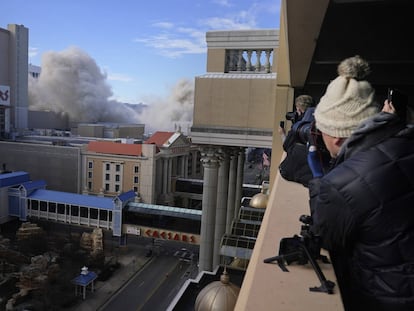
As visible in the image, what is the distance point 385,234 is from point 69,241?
18091 mm

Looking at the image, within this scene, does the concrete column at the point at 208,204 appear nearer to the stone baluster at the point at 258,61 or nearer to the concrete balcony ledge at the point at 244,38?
the stone baluster at the point at 258,61

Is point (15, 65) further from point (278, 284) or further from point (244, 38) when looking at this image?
point (278, 284)

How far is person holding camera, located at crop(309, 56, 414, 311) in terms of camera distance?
957 mm

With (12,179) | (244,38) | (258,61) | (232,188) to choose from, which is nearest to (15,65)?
(12,179)

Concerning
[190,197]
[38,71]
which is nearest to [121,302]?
[190,197]

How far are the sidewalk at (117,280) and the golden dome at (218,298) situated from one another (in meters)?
9.64

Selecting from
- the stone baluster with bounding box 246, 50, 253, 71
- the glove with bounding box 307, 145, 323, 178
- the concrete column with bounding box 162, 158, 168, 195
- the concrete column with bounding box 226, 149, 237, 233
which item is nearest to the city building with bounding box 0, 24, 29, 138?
the concrete column with bounding box 162, 158, 168, 195

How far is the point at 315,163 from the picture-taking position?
1.60m

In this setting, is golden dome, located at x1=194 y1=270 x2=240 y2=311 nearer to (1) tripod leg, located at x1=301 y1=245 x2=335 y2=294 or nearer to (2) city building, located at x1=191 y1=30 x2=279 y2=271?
(1) tripod leg, located at x1=301 y1=245 x2=335 y2=294

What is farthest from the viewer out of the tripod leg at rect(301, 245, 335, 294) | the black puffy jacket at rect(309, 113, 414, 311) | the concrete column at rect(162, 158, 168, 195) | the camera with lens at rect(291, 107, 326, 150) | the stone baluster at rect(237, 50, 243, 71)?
the concrete column at rect(162, 158, 168, 195)

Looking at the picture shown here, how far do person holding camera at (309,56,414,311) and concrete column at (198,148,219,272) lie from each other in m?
7.04

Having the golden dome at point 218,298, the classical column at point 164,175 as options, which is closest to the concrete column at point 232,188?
the golden dome at point 218,298

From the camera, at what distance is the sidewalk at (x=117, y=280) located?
12.7m

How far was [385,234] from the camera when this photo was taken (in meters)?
0.97
